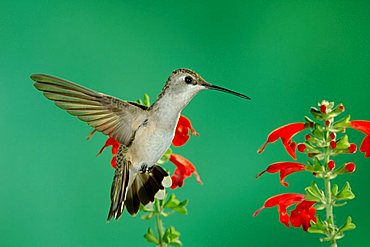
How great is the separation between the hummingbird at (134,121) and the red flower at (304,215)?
6.6 inches

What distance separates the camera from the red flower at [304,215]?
0.75 m

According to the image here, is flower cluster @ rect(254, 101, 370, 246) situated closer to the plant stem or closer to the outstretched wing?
the plant stem

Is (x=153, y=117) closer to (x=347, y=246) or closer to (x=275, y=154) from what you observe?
(x=275, y=154)

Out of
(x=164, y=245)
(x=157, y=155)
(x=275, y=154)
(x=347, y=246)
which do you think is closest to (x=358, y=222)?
(x=347, y=246)

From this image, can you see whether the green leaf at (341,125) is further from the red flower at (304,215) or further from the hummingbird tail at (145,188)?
the hummingbird tail at (145,188)

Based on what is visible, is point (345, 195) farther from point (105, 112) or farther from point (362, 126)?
point (105, 112)

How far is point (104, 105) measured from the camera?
0.70m

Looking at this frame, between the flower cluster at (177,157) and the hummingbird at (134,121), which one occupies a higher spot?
the flower cluster at (177,157)

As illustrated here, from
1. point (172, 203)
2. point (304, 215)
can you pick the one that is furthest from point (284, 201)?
point (172, 203)

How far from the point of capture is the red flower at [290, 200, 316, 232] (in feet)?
2.46

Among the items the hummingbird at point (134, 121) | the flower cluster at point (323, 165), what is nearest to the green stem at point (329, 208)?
the flower cluster at point (323, 165)

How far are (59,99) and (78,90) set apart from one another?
0.03 metres

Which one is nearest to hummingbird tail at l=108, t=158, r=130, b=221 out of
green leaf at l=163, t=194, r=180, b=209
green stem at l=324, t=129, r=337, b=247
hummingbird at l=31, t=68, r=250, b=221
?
hummingbird at l=31, t=68, r=250, b=221

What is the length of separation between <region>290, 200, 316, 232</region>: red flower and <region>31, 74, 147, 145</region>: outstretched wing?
0.74 feet
